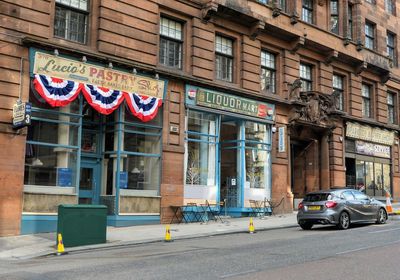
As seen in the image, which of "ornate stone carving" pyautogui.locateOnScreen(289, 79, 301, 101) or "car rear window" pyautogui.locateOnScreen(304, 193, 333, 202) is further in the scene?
"ornate stone carving" pyautogui.locateOnScreen(289, 79, 301, 101)

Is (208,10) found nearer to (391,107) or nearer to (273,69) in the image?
(273,69)

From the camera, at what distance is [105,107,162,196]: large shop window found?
18688mm

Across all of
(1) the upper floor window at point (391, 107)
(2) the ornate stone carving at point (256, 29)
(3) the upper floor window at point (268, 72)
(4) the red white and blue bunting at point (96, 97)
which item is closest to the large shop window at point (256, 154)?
(3) the upper floor window at point (268, 72)

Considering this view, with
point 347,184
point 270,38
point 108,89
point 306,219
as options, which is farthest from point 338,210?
point 347,184

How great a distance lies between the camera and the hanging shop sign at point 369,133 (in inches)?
1189

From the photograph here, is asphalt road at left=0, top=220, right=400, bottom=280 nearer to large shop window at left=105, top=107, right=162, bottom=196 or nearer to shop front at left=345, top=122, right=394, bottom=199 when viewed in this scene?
large shop window at left=105, top=107, right=162, bottom=196

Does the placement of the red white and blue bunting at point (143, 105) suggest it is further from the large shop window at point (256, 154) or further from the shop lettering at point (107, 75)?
the large shop window at point (256, 154)

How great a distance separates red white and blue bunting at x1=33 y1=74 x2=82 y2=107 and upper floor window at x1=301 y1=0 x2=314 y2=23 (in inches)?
632

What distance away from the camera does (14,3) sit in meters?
16.0

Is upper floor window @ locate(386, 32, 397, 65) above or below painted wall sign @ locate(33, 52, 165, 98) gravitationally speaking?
above

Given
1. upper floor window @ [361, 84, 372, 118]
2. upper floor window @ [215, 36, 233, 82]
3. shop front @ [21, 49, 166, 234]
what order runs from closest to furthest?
shop front @ [21, 49, 166, 234] → upper floor window @ [215, 36, 233, 82] → upper floor window @ [361, 84, 372, 118]

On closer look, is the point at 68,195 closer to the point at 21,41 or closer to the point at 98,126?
the point at 98,126

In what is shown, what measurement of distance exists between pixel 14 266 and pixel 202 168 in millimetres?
11741

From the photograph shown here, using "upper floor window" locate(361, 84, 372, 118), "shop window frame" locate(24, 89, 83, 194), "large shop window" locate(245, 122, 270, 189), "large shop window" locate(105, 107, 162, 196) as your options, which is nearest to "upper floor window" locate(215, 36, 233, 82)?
"large shop window" locate(245, 122, 270, 189)
